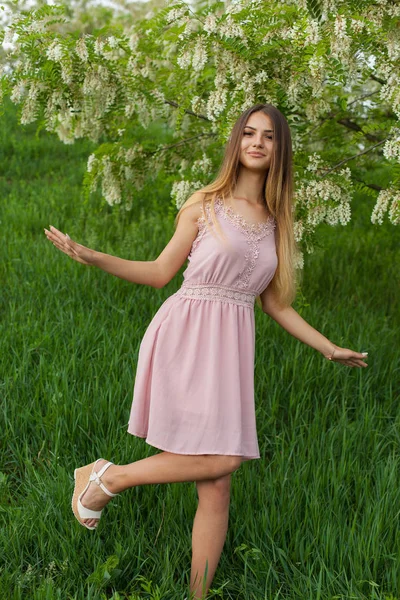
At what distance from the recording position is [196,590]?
9.04ft

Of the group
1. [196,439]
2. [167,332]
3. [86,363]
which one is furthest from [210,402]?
[86,363]

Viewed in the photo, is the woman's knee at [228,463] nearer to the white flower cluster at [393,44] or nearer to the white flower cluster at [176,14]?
the white flower cluster at [393,44]

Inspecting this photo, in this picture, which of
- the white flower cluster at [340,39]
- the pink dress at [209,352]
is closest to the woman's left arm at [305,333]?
the pink dress at [209,352]

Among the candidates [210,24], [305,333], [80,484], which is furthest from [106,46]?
[80,484]

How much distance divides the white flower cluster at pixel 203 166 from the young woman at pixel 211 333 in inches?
76.0

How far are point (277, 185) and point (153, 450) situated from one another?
1.67m

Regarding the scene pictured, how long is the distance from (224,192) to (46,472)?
1.69 m

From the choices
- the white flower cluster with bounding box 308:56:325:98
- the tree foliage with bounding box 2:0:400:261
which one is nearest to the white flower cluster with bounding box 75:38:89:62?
the tree foliage with bounding box 2:0:400:261

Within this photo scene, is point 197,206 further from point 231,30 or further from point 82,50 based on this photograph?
point 82,50

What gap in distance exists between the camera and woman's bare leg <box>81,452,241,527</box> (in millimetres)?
2688

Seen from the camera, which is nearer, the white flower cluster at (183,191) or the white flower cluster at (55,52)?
the white flower cluster at (55,52)

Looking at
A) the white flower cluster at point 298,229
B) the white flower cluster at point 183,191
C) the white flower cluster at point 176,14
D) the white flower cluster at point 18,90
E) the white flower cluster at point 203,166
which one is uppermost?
the white flower cluster at point 176,14

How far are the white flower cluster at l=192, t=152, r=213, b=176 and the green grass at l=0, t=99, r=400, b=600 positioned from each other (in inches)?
45.3

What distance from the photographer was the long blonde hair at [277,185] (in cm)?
289
